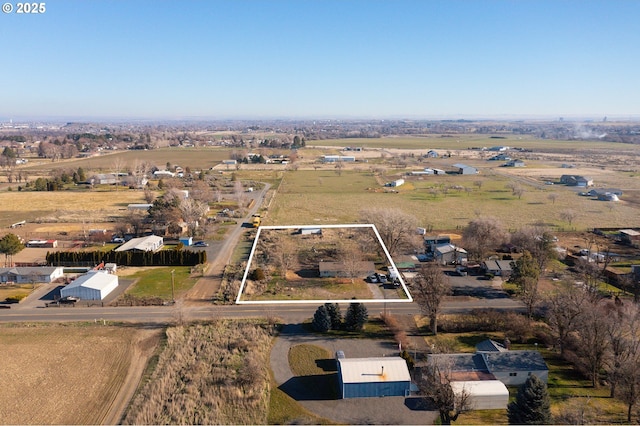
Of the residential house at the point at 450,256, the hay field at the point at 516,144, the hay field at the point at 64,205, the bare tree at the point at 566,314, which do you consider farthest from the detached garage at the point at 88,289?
the hay field at the point at 516,144

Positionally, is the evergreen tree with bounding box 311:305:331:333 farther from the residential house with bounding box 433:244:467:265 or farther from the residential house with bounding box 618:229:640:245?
the residential house with bounding box 618:229:640:245

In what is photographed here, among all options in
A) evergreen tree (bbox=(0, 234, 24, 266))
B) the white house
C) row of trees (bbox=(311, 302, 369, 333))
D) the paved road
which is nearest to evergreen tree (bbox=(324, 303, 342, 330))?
row of trees (bbox=(311, 302, 369, 333))

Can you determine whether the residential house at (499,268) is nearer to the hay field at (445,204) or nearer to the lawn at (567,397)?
the lawn at (567,397)

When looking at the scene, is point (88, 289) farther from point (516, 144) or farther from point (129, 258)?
point (516, 144)

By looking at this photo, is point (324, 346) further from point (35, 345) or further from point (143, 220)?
point (143, 220)

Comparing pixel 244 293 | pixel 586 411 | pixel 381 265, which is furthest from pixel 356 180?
pixel 586 411
